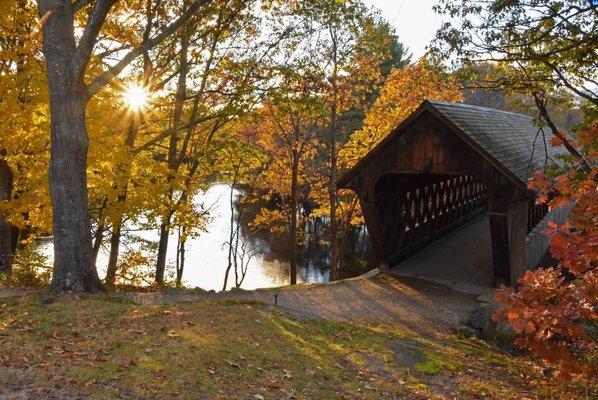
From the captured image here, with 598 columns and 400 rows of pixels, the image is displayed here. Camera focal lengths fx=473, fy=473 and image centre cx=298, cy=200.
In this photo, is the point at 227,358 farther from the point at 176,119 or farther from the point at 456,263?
the point at 176,119

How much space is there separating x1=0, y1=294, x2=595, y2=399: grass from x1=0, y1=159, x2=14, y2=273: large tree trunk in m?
5.84

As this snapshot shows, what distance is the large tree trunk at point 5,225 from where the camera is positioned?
12.0 metres

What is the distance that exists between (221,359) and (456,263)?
33.0 ft

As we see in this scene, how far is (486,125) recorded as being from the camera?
42.6 feet

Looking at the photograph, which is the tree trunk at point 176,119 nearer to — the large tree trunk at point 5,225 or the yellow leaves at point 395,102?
the large tree trunk at point 5,225

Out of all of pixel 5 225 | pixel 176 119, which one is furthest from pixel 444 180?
pixel 5 225

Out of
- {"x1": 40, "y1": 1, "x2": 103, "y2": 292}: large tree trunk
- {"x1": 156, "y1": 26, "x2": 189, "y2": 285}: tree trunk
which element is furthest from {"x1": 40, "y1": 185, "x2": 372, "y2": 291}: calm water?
{"x1": 40, "y1": 1, "x2": 103, "y2": 292}: large tree trunk

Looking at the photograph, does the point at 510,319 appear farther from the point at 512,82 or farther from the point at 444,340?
the point at 512,82

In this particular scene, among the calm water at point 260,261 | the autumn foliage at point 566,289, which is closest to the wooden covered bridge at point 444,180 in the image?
the autumn foliage at point 566,289

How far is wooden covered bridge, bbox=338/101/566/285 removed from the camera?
1048 cm

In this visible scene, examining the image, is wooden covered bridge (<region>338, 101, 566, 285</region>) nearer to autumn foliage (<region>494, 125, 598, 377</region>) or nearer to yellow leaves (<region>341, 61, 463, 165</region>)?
yellow leaves (<region>341, 61, 463, 165</region>)

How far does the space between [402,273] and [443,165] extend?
354 cm

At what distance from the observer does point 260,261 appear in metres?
29.0

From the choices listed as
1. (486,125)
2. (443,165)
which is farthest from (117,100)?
(486,125)
